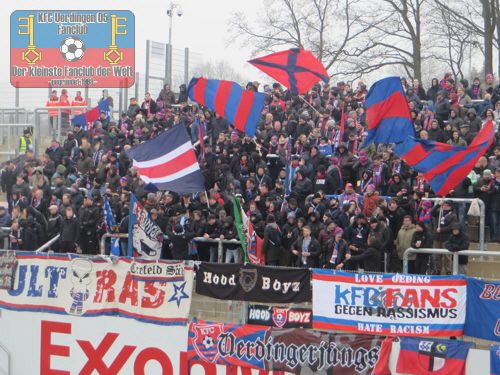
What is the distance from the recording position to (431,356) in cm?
1268

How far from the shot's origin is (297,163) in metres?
19.4

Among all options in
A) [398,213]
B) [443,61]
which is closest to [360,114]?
[398,213]

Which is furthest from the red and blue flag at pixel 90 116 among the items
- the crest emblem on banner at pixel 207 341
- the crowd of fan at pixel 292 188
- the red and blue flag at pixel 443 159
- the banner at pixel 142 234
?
the crest emblem on banner at pixel 207 341

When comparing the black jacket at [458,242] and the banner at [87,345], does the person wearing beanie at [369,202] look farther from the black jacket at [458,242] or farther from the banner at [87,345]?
the banner at [87,345]

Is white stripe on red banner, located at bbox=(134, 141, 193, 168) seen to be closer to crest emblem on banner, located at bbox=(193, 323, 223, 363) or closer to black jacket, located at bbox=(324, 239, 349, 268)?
black jacket, located at bbox=(324, 239, 349, 268)

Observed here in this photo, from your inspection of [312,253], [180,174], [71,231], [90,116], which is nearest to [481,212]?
[312,253]

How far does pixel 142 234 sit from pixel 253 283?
11.1ft

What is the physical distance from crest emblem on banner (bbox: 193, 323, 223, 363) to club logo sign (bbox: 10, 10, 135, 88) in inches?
726

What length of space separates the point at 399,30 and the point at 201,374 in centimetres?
3383

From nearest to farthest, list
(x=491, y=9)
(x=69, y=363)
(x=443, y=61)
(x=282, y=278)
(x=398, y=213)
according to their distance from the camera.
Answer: (x=282, y=278) → (x=69, y=363) → (x=398, y=213) → (x=491, y=9) → (x=443, y=61)

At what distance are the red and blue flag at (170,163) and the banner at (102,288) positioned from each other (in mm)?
2284

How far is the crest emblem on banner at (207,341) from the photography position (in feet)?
46.4

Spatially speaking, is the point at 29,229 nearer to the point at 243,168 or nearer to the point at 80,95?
the point at 243,168

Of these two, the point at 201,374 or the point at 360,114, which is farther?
the point at 360,114
